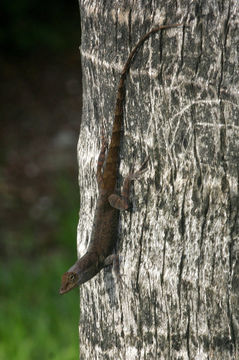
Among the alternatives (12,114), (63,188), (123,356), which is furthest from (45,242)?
(123,356)

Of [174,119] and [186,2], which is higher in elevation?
[186,2]

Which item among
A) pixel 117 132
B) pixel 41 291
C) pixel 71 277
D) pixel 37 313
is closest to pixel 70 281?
pixel 71 277

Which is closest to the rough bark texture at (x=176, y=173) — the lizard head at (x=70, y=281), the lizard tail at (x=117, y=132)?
the lizard tail at (x=117, y=132)

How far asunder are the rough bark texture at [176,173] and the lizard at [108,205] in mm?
41

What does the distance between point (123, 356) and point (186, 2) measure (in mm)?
1408

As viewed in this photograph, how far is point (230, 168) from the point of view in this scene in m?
2.29

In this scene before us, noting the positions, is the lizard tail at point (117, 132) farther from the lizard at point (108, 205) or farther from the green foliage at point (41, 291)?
the green foliage at point (41, 291)

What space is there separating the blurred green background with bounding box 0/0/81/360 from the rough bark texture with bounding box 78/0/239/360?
2291mm

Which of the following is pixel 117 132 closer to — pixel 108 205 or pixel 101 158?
pixel 101 158

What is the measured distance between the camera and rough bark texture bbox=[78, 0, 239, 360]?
7.44ft

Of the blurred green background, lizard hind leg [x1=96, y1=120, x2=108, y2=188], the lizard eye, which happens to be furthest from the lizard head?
the blurred green background

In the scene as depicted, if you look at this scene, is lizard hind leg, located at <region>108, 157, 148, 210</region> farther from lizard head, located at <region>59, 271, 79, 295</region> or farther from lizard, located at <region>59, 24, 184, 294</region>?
lizard head, located at <region>59, 271, 79, 295</region>

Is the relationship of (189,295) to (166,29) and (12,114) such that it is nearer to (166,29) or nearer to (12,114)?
(166,29)

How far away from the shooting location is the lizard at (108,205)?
8.41 ft
